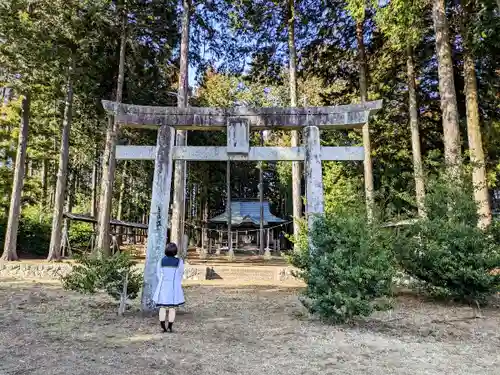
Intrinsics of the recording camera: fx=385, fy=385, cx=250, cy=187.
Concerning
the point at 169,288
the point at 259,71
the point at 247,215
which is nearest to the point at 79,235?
the point at 247,215

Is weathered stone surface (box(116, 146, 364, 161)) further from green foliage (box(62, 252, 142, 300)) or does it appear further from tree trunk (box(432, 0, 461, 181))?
tree trunk (box(432, 0, 461, 181))

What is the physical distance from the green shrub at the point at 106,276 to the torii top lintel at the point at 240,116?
89.8 inches

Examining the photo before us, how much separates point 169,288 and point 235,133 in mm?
2801

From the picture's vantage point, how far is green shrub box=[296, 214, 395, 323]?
16.9ft

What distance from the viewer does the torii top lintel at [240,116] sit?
649cm

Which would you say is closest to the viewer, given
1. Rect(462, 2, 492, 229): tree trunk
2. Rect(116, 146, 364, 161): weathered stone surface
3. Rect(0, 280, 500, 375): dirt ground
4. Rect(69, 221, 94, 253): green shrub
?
Rect(0, 280, 500, 375): dirt ground

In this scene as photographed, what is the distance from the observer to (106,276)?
599cm

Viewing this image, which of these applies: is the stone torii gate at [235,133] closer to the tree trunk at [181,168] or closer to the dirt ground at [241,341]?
the dirt ground at [241,341]

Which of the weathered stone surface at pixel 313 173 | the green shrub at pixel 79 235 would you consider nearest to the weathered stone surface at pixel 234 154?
the weathered stone surface at pixel 313 173

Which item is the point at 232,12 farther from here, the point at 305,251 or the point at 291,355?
the point at 291,355

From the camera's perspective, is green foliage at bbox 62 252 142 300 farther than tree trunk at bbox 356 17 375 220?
No

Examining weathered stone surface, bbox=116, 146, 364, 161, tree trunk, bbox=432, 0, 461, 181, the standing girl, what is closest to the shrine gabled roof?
tree trunk, bbox=432, 0, 461, 181

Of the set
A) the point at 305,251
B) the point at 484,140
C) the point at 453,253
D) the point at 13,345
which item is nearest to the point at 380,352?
the point at 305,251

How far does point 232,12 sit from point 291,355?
11.2m
